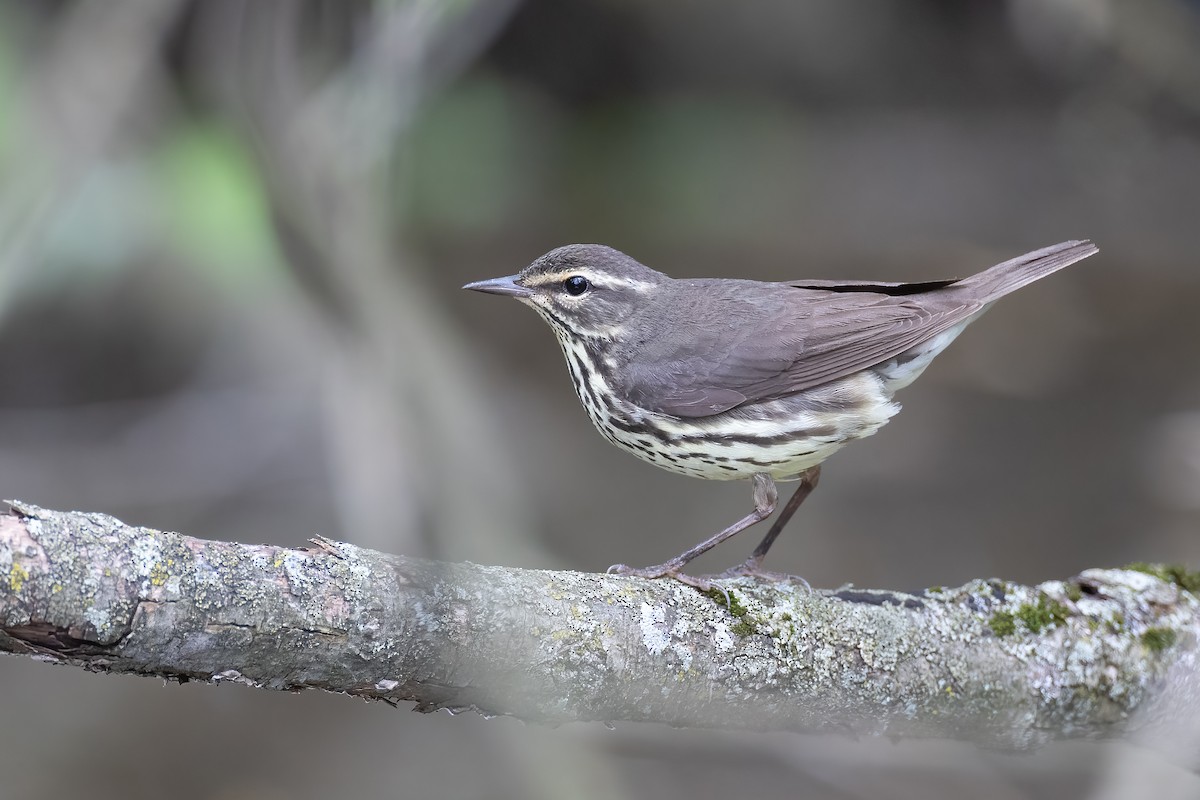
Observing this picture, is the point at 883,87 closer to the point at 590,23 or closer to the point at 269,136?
the point at 590,23

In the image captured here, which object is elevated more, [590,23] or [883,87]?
[590,23]

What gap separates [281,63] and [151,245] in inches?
100

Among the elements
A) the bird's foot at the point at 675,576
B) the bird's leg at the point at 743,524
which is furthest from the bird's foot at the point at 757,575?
the bird's foot at the point at 675,576

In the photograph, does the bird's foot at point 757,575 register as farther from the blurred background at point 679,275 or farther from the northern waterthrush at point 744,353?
the blurred background at point 679,275

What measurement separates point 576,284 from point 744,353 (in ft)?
2.70

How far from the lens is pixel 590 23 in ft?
25.8

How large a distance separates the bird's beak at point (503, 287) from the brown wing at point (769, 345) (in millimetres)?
582

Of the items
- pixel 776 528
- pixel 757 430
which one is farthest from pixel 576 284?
Result: pixel 776 528

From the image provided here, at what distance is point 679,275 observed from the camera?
870 centimetres

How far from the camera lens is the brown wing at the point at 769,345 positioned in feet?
16.1

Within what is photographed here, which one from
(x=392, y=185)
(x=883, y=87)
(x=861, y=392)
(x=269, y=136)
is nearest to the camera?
(x=269, y=136)

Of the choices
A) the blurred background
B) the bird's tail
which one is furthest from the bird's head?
the bird's tail

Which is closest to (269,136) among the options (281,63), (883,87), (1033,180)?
(281,63)

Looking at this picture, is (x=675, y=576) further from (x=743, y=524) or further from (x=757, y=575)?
(x=743, y=524)
